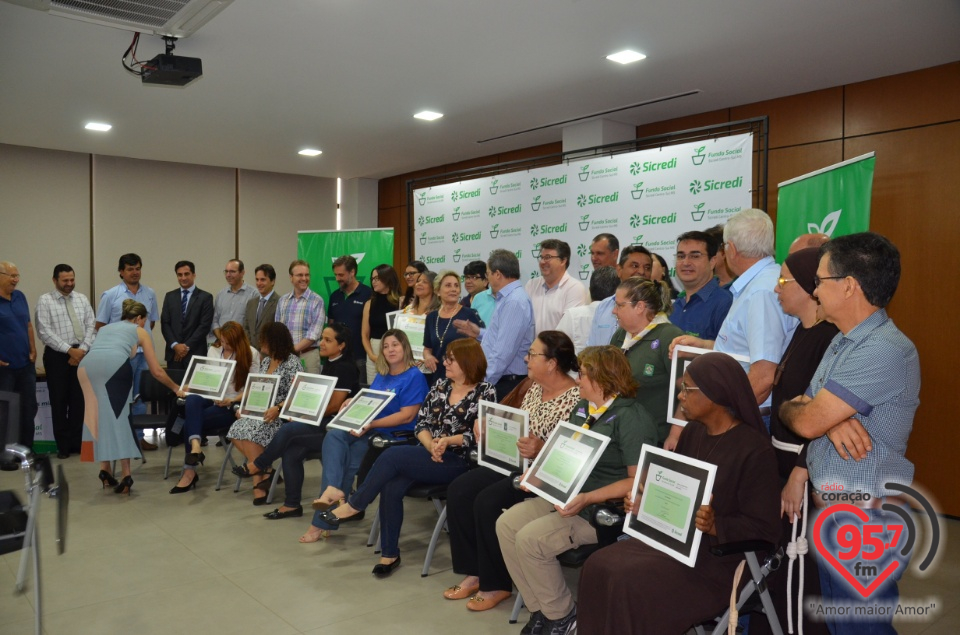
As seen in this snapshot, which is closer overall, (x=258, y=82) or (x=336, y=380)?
(x=336, y=380)

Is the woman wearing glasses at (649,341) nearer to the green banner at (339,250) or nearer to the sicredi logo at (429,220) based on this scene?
the sicredi logo at (429,220)

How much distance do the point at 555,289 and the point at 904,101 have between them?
298 centimetres

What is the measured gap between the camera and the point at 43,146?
8367 millimetres

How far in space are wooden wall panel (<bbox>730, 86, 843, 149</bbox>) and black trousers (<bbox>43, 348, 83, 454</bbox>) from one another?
22.5 ft

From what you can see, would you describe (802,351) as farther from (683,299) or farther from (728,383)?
(683,299)

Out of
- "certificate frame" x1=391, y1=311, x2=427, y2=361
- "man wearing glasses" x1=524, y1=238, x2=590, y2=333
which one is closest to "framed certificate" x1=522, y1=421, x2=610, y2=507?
"man wearing glasses" x1=524, y1=238, x2=590, y2=333

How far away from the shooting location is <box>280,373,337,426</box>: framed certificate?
5.05 metres

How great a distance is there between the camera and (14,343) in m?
6.56

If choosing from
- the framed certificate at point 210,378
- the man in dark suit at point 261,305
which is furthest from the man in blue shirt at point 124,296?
the framed certificate at point 210,378

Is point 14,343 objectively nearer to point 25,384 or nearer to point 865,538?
point 25,384

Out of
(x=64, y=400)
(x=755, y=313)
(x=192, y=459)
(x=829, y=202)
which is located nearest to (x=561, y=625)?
(x=755, y=313)

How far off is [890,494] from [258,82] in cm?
522

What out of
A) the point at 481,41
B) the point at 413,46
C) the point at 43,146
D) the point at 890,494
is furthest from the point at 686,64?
the point at 43,146

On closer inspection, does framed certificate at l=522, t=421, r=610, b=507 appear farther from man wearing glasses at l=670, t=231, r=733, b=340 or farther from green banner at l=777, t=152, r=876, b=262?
green banner at l=777, t=152, r=876, b=262
